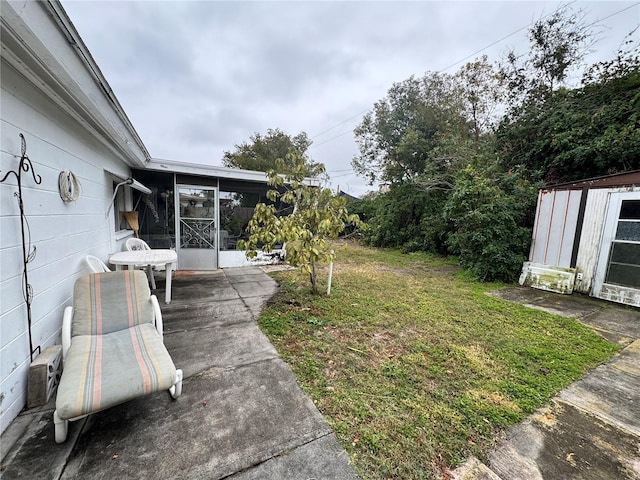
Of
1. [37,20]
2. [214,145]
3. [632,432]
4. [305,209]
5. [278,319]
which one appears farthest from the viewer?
[214,145]

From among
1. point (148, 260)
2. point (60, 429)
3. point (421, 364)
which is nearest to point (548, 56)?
point (421, 364)

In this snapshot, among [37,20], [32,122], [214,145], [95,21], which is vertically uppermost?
[214,145]

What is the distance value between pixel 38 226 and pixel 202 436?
2.17 meters

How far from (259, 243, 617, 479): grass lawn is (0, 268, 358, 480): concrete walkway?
0.65ft

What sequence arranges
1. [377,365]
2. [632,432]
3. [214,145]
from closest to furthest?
[632,432], [377,365], [214,145]

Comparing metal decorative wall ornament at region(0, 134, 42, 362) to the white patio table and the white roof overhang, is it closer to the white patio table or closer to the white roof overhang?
the white roof overhang

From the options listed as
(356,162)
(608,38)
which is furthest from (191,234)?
(608,38)

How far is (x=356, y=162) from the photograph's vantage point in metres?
13.5

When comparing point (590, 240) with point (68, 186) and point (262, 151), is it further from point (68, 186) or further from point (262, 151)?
point (262, 151)

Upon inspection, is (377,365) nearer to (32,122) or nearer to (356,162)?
(32,122)

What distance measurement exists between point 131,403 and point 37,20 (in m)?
2.52

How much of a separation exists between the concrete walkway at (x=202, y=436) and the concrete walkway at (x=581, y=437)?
957mm

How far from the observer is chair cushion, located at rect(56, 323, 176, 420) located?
1.48m

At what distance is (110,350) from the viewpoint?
1.98 metres
